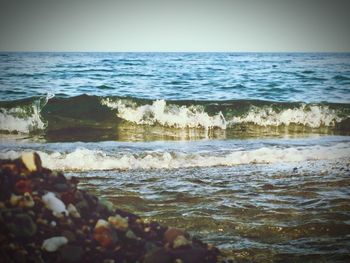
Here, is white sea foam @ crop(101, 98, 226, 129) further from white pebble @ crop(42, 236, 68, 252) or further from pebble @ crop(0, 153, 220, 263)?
white pebble @ crop(42, 236, 68, 252)

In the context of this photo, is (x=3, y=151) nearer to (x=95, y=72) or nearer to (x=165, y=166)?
(x=165, y=166)

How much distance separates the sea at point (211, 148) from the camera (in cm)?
384

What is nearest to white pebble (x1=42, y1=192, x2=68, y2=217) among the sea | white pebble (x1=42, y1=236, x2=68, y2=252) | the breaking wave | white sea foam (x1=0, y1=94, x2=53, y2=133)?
white pebble (x1=42, y1=236, x2=68, y2=252)

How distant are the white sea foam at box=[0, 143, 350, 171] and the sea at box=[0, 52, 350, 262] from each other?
0.02 meters

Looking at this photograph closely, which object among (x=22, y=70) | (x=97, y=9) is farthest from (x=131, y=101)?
(x=22, y=70)

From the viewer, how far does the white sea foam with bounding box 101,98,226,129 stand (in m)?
11.4

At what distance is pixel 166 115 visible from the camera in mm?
11719

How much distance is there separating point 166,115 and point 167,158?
4.87 meters

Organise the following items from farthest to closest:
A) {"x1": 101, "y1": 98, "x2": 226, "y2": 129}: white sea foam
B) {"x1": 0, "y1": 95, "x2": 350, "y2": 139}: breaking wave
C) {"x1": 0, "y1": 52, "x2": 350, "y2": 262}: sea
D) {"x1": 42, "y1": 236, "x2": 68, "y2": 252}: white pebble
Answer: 1. {"x1": 101, "y1": 98, "x2": 226, "y2": 129}: white sea foam
2. {"x1": 0, "y1": 95, "x2": 350, "y2": 139}: breaking wave
3. {"x1": 0, "y1": 52, "x2": 350, "y2": 262}: sea
4. {"x1": 42, "y1": 236, "x2": 68, "y2": 252}: white pebble

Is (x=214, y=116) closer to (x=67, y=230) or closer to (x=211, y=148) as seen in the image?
(x=211, y=148)

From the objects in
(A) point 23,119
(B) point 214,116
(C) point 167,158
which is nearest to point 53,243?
(C) point 167,158

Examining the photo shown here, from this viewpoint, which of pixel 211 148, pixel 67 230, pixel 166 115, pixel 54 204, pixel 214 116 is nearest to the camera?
pixel 67 230

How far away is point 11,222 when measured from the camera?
270cm

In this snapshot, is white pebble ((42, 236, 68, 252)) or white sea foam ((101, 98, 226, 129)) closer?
white pebble ((42, 236, 68, 252))
